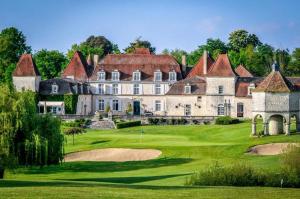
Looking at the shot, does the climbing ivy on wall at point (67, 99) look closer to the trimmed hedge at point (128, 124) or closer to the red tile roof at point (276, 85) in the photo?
the trimmed hedge at point (128, 124)

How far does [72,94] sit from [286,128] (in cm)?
3994

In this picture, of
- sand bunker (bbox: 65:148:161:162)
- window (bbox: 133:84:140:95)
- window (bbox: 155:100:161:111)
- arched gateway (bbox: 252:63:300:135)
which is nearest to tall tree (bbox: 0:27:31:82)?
window (bbox: 133:84:140:95)

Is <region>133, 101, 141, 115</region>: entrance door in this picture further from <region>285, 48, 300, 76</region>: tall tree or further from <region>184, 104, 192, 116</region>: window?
<region>285, 48, 300, 76</region>: tall tree

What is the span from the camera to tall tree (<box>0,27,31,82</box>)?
437 ft

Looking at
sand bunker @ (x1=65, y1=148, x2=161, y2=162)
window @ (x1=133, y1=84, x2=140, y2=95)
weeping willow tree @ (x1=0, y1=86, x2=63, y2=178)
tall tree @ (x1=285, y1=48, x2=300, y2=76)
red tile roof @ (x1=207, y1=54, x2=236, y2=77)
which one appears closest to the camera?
weeping willow tree @ (x1=0, y1=86, x2=63, y2=178)

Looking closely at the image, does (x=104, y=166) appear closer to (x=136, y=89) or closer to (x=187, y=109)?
(x=187, y=109)

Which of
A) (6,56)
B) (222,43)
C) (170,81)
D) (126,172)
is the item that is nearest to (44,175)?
(126,172)

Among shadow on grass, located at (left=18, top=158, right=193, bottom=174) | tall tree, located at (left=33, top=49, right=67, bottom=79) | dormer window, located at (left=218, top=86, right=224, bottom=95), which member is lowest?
shadow on grass, located at (left=18, top=158, right=193, bottom=174)

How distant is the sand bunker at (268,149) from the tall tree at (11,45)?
73.1 meters

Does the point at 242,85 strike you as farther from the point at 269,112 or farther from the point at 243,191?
the point at 243,191

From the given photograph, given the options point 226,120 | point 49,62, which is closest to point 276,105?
point 226,120

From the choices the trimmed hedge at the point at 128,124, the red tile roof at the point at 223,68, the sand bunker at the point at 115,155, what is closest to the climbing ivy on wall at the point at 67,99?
the trimmed hedge at the point at 128,124

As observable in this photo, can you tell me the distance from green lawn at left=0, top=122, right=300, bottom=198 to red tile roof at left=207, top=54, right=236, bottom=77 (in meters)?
10.9

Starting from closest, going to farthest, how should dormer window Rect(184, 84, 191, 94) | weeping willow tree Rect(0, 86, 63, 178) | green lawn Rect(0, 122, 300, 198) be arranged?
green lawn Rect(0, 122, 300, 198)
weeping willow tree Rect(0, 86, 63, 178)
dormer window Rect(184, 84, 191, 94)
